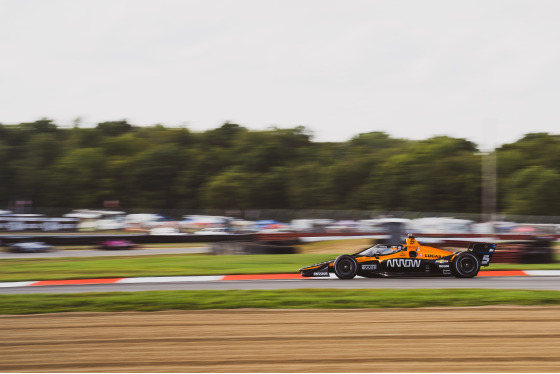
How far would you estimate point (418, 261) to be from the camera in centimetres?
1412

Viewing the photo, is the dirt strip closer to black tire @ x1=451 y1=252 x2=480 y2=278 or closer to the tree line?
black tire @ x1=451 y1=252 x2=480 y2=278

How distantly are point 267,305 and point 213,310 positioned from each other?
0.96 m

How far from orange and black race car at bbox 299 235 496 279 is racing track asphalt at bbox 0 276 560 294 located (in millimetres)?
199

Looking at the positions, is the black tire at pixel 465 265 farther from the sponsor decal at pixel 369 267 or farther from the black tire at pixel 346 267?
the black tire at pixel 346 267

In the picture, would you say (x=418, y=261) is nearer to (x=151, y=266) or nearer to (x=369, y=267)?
(x=369, y=267)

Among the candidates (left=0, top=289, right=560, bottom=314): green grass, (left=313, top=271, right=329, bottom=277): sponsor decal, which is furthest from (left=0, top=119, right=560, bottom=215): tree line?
(left=0, top=289, right=560, bottom=314): green grass

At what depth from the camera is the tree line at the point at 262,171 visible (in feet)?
176

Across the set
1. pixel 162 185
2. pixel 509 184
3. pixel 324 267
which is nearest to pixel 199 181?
pixel 162 185

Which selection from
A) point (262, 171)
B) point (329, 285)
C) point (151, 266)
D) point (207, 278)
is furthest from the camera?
point (262, 171)

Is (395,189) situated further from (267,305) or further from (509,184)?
(267,305)

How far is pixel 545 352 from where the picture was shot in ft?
23.8

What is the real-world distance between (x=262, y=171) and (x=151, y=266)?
48.9 meters

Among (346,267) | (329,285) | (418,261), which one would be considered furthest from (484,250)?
(329,285)

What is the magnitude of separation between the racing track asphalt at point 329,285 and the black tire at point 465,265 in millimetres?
186
